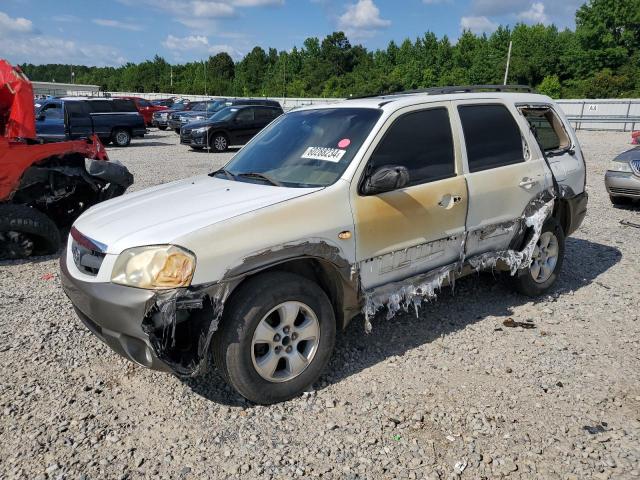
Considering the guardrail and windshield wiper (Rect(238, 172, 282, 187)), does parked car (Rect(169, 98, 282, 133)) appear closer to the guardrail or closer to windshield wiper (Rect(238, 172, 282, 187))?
the guardrail

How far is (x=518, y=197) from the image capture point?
15.3 feet

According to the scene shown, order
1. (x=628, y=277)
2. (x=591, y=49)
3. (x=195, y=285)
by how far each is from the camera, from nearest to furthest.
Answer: (x=195, y=285) → (x=628, y=277) → (x=591, y=49)

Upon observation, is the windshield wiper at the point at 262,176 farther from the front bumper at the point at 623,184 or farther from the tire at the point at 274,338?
the front bumper at the point at 623,184

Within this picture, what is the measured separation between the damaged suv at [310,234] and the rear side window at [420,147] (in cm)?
1

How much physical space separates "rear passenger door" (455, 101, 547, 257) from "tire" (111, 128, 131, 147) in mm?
18436

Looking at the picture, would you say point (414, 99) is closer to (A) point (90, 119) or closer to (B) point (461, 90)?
(B) point (461, 90)

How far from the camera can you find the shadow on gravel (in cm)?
371

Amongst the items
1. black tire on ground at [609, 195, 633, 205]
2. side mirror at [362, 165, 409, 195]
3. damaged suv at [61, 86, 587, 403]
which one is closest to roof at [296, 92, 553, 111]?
damaged suv at [61, 86, 587, 403]

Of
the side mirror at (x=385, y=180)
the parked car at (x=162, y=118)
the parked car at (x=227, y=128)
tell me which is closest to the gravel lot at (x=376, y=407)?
the side mirror at (x=385, y=180)

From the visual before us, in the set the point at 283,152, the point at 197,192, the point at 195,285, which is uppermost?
the point at 283,152

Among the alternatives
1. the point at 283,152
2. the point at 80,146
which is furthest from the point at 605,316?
the point at 80,146

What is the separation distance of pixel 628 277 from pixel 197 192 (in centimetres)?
481

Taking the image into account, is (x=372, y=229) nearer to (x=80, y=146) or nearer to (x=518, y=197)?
(x=518, y=197)

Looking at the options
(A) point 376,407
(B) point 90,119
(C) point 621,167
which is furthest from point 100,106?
(A) point 376,407
